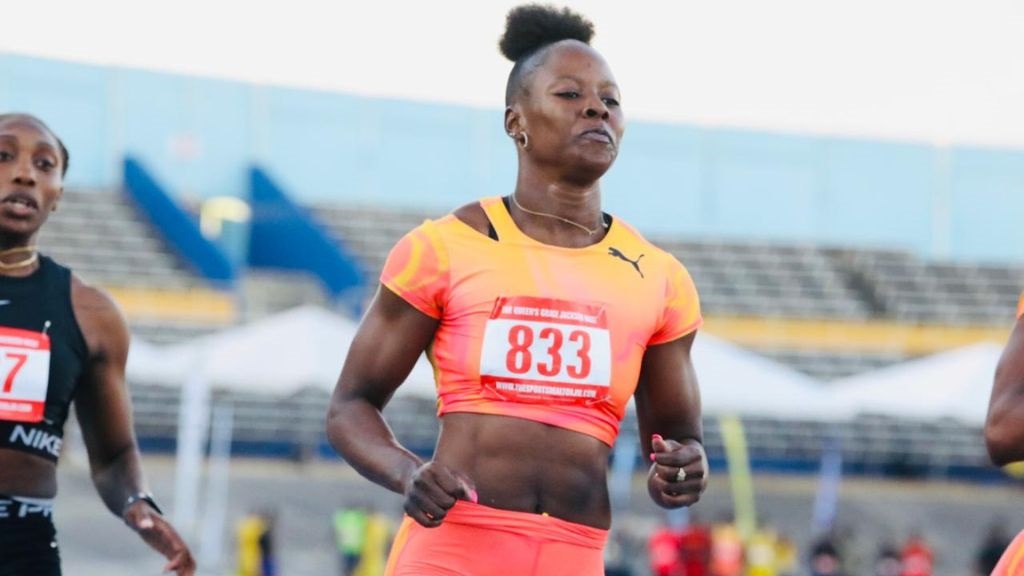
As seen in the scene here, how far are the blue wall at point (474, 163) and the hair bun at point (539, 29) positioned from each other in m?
24.8

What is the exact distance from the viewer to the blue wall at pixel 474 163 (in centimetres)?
2892

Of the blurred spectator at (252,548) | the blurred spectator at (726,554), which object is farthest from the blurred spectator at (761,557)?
the blurred spectator at (252,548)

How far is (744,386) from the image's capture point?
16.6 meters

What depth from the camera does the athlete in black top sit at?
4.44 metres

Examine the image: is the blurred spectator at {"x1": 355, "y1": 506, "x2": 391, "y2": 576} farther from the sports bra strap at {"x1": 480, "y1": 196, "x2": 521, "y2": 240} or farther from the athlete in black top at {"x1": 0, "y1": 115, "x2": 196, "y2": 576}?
the sports bra strap at {"x1": 480, "y1": 196, "x2": 521, "y2": 240}

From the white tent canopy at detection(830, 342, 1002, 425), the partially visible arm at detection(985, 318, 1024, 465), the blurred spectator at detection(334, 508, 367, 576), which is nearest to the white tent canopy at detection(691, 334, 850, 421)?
the white tent canopy at detection(830, 342, 1002, 425)

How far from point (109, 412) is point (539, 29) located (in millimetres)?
1564

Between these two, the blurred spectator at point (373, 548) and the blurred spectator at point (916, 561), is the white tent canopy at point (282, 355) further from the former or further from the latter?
the blurred spectator at point (916, 561)

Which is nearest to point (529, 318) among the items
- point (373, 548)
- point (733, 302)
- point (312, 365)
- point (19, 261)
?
point (19, 261)

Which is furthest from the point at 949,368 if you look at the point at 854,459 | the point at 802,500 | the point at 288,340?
the point at 854,459

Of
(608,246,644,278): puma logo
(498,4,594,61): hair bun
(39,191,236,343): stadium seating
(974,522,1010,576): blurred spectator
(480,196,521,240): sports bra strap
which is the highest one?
(498,4,594,61): hair bun

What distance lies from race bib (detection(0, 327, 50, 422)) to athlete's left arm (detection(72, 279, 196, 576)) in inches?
6.3

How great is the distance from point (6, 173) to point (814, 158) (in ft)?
97.5

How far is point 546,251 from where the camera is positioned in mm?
→ 3945
